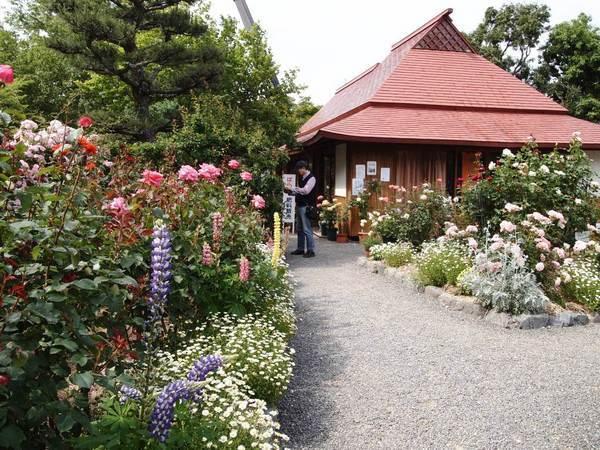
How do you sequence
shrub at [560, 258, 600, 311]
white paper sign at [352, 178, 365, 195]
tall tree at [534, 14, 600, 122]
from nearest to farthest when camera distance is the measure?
1. shrub at [560, 258, 600, 311]
2. white paper sign at [352, 178, 365, 195]
3. tall tree at [534, 14, 600, 122]

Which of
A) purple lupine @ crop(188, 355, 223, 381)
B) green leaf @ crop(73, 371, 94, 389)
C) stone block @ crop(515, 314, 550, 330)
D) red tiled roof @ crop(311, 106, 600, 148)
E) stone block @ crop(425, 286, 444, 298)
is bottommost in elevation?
stone block @ crop(515, 314, 550, 330)

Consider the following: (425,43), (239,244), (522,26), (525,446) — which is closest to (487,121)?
(425,43)

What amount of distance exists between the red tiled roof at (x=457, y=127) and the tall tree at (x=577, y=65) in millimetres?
16611

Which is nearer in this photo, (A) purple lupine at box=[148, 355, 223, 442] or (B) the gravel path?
(A) purple lupine at box=[148, 355, 223, 442]

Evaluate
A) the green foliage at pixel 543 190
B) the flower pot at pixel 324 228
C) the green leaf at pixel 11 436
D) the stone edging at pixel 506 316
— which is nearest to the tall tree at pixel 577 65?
the flower pot at pixel 324 228

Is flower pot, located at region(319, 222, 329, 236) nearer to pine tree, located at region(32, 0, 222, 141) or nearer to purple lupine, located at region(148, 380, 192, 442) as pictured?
pine tree, located at region(32, 0, 222, 141)

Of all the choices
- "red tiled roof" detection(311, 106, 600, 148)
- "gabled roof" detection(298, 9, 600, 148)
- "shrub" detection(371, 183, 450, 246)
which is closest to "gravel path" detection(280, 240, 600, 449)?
"shrub" detection(371, 183, 450, 246)

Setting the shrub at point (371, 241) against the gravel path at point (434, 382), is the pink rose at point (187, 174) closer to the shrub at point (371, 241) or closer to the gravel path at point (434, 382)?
the gravel path at point (434, 382)

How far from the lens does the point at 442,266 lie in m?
7.36

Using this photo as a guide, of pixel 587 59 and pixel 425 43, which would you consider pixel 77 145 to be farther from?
pixel 587 59

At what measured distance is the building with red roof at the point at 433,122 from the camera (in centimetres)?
1342

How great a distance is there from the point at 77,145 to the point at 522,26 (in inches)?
1507

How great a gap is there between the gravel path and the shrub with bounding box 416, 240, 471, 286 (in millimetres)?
A: 729

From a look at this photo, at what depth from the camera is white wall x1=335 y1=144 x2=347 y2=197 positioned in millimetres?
14164
